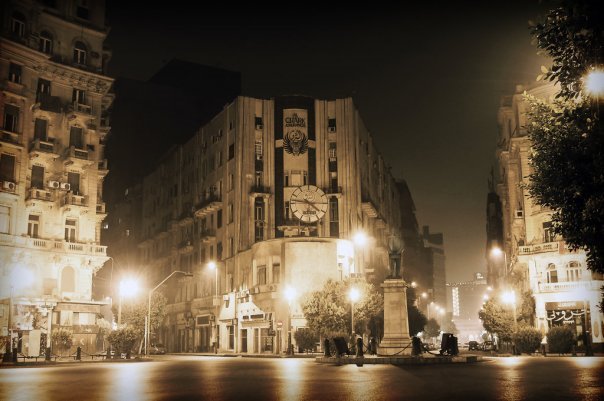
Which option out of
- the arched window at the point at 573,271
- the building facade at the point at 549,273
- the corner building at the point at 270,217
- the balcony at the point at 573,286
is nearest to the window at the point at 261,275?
the corner building at the point at 270,217

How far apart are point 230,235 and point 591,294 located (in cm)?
3776

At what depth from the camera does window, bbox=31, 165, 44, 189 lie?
5494cm

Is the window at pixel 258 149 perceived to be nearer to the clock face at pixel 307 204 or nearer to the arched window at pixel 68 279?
the clock face at pixel 307 204

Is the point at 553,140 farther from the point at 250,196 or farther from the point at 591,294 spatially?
the point at 250,196

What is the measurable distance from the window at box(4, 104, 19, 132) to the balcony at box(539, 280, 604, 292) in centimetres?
4957

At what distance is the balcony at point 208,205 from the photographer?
74875 millimetres

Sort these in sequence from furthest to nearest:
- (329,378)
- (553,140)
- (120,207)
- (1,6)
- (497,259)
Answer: (497,259) → (120,207) → (1,6) → (329,378) → (553,140)

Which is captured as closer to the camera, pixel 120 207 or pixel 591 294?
pixel 591 294

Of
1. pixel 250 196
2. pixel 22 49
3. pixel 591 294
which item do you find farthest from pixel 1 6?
pixel 591 294

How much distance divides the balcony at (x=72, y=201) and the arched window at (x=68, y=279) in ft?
18.3

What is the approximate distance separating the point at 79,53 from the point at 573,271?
5042cm

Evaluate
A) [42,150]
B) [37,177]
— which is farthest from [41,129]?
[37,177]

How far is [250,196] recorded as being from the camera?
2739 inches

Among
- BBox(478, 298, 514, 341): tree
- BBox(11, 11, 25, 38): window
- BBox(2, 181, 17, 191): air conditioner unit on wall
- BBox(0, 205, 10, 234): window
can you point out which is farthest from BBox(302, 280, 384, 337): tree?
BBox(11, 11, 25, 38): window
